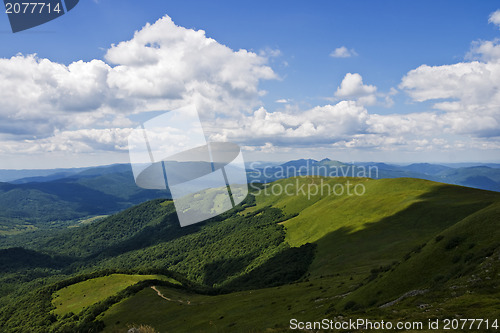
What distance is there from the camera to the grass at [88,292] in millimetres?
107938

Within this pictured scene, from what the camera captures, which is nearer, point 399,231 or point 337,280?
point 337,280

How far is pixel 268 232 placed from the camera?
18900cm

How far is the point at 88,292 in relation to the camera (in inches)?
4707

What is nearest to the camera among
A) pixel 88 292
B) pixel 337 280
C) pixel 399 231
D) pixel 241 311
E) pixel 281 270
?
pixel 241 311

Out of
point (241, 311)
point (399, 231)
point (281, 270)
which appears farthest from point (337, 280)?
point (281, 270)

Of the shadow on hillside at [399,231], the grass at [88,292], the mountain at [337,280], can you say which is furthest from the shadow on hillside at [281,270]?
the grass at [88,292]

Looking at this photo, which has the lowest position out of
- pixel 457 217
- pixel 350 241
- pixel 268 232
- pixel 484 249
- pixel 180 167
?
pixel 268 232

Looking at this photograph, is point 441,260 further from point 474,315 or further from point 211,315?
point 211,315

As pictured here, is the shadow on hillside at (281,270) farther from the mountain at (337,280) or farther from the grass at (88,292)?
the grass at (88,292)

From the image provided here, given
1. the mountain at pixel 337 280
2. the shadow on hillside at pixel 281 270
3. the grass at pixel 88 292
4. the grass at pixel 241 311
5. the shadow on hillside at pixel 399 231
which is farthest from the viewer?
the grass at pixel 88 292

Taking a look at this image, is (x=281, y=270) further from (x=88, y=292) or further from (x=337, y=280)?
(x=88, y=292)

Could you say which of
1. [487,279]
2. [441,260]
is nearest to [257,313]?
[441,260]

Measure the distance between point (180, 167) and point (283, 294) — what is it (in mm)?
37727

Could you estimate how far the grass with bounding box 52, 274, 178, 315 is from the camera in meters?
108
